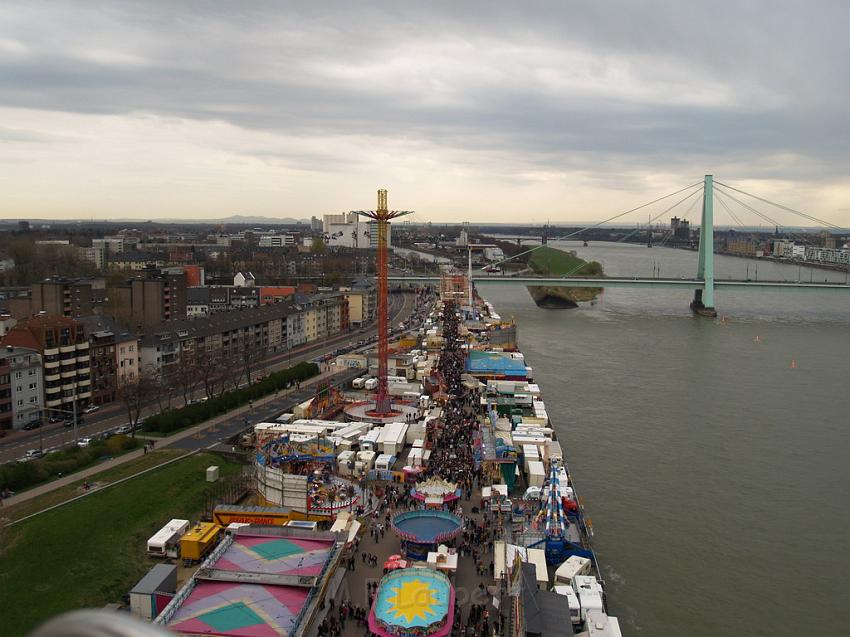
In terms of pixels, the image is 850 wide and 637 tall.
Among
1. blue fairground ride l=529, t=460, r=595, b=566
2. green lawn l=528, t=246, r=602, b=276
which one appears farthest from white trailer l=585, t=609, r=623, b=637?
green lawn l=528, t=246, r=602, b=276

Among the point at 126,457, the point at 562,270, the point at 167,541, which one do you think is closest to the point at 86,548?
the point at 167,541

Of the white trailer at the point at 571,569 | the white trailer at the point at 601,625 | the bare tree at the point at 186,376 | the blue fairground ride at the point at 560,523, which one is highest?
the bare tree at the point at 186,376

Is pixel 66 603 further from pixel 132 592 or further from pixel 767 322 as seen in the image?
pixel 767 322

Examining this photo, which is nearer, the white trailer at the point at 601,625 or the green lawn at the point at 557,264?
the white trailer at the point at 601,625

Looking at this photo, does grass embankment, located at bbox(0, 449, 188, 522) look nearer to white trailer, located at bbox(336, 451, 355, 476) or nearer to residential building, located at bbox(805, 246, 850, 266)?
white trailer, located at bbox(336, 451, 355, 476)

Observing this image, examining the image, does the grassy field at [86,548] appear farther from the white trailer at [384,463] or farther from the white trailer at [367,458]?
the white trailer at [384,463]

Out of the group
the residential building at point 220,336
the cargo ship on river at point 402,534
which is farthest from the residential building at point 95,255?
the cargo ship on river at point 402,534

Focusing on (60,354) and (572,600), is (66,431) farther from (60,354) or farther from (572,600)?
(572,600)
